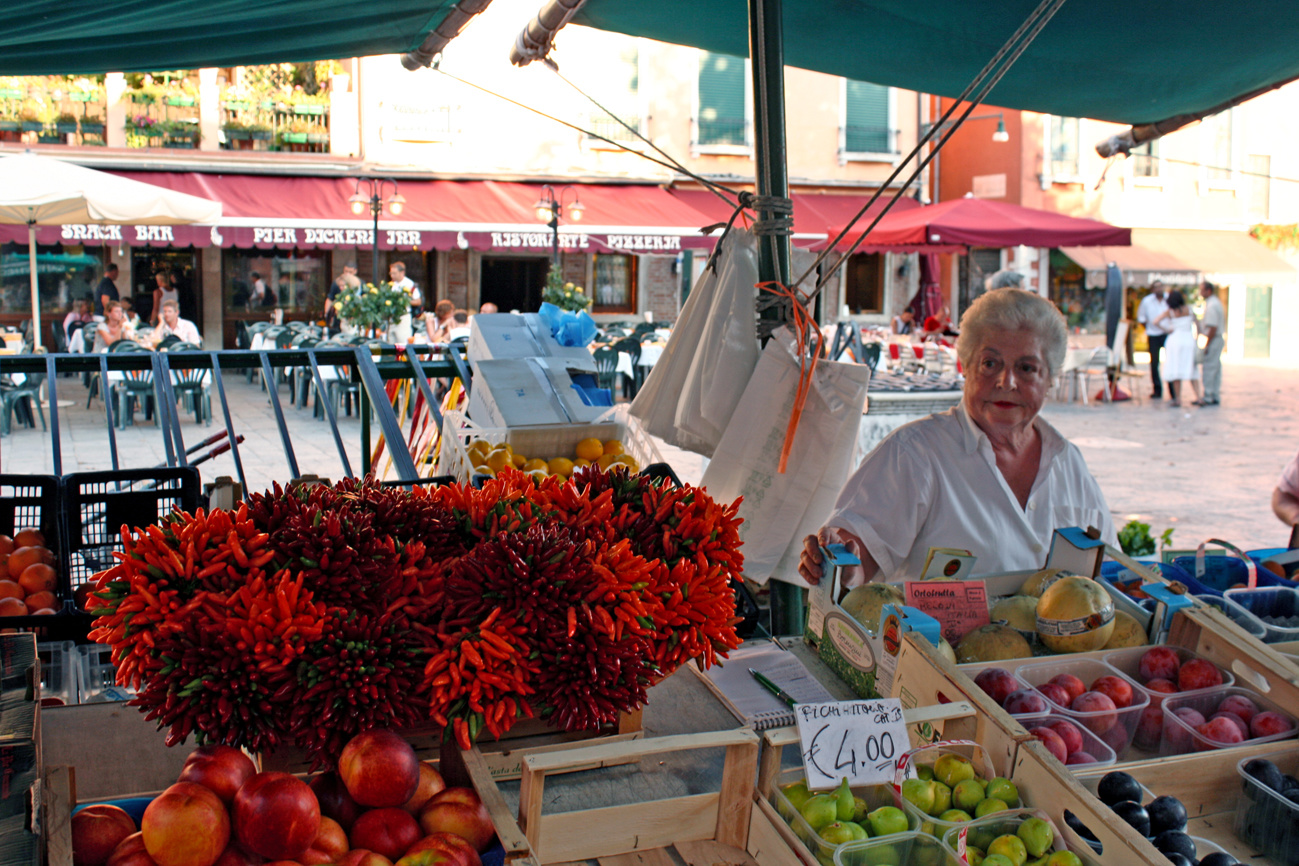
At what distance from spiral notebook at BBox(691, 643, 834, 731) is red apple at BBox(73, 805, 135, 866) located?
0.86 m

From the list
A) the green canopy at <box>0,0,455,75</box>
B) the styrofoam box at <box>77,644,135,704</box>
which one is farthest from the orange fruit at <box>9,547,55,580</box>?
the green canopy at <box>0,0,455,75</box>

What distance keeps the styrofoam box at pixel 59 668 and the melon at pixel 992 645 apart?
6.14 feet

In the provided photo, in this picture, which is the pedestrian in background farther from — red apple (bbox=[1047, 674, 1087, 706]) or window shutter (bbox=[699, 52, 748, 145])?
red apple (bbox=[1047, 674, 1087, 706])

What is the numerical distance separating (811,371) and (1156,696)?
1.24 metres

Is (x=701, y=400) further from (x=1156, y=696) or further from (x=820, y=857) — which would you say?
(x=820, y=857)

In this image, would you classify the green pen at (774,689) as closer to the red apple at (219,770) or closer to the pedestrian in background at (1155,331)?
the red apple at (219,770)

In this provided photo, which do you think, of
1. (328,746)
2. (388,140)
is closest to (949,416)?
(328,746)

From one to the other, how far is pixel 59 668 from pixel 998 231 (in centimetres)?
1092

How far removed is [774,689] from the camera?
184 centimetres

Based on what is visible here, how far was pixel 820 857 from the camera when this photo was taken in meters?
1.26

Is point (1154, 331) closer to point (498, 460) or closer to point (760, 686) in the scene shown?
point (498, 460)

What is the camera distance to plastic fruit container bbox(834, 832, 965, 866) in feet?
4.06

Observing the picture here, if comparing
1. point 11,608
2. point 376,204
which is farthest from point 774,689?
point 376,204

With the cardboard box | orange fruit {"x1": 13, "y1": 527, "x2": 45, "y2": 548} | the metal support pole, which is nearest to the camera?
orange fruit {"x1": 13, "y1": 527, "x2": 45, "y2": 548}
